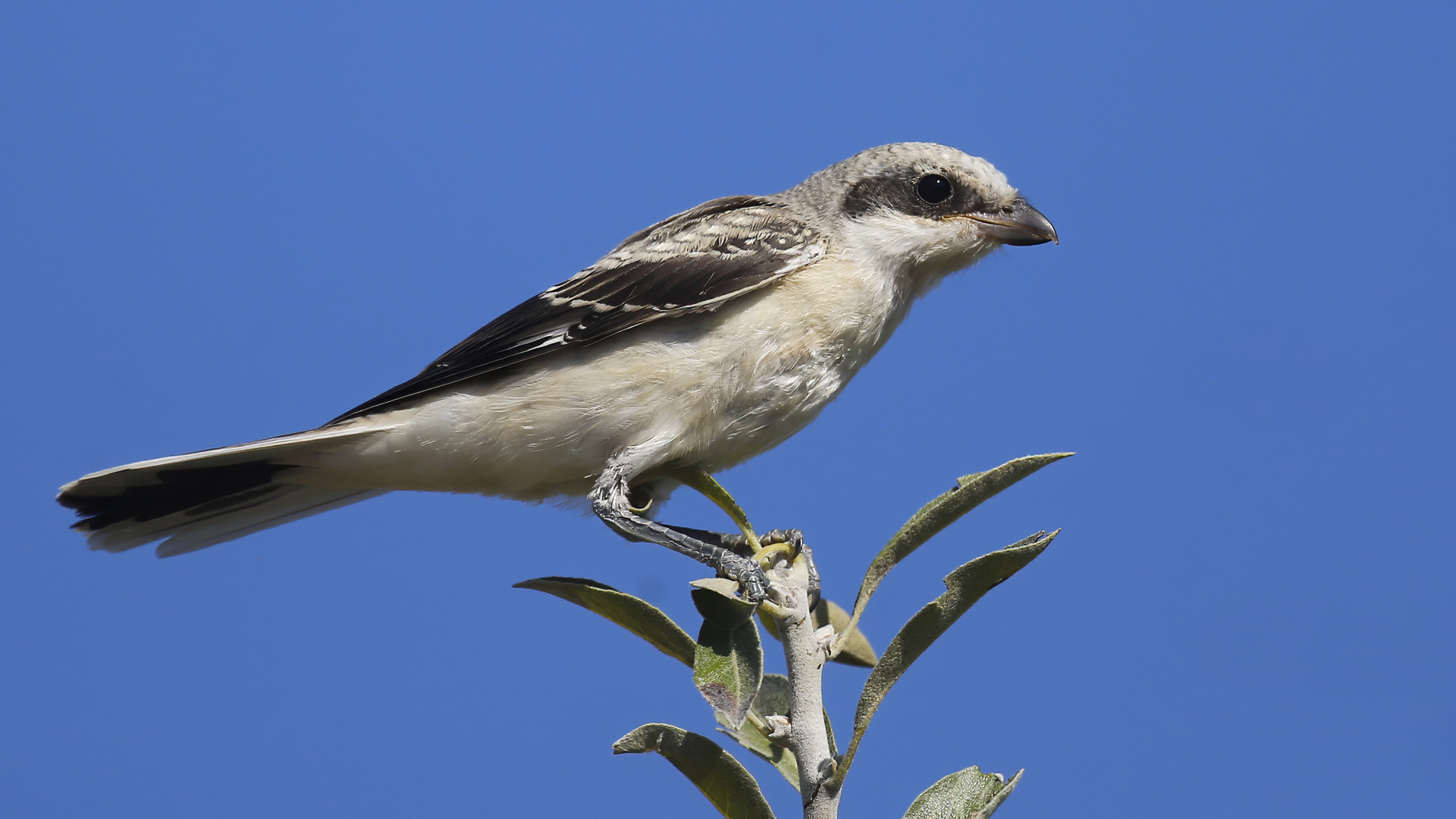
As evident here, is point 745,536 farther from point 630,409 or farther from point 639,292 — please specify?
point 639,292

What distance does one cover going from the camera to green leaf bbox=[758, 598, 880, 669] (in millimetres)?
2205

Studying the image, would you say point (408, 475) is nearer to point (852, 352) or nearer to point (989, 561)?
point (852, 352)

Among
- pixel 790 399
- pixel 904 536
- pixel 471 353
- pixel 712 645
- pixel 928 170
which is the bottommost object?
pixel 712 645

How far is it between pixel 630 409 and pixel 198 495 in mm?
1196

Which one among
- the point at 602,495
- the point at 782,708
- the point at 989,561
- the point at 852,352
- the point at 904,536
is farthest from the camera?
the point at 852,352

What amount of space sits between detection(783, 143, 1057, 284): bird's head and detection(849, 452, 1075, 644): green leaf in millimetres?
955

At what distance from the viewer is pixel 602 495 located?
2561 millimetres

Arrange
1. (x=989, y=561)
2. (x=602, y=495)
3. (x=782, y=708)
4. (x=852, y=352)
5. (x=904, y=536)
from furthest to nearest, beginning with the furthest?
1. (x=852, y=352)
2. (x=602, y=495)
3. (x=782, y=708)
4. (x=904, y=536)
5. (x=989, y=561)

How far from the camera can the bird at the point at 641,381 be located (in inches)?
102

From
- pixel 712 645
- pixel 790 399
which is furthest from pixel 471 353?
pixel 712 645

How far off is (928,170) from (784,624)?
146 centimetres

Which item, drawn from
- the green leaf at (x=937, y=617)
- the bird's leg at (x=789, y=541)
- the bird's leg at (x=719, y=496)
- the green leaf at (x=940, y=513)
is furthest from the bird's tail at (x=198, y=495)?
the green leaf at (x=937, y=617)

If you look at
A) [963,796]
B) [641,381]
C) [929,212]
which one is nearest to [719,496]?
[641,381]

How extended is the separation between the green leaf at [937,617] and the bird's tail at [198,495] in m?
1.50
